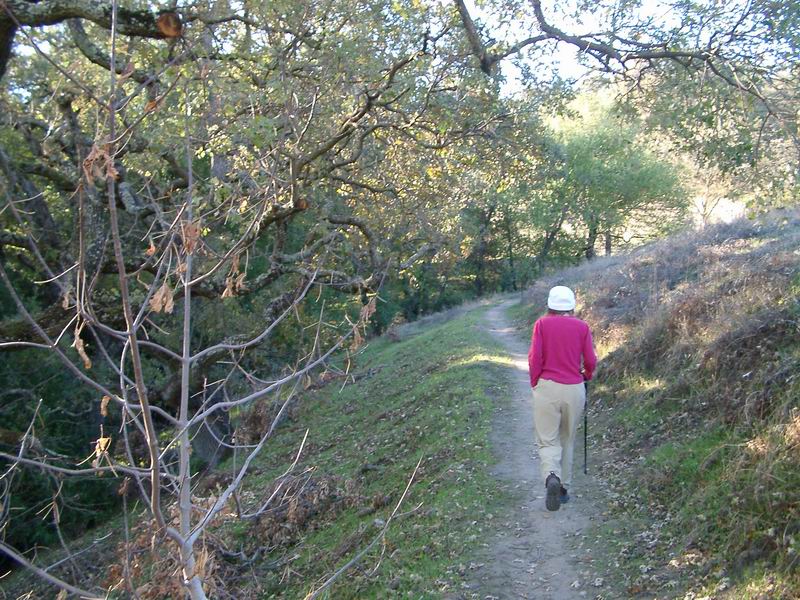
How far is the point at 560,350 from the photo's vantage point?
23.4 ft

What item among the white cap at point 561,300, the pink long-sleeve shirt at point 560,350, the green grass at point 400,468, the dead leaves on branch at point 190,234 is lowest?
the green grass at point 400,468

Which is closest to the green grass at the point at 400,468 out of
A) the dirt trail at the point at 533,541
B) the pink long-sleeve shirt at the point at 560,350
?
the dirt trail at the point at 533,541

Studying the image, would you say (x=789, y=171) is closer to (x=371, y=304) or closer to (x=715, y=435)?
(x=715, y=435)

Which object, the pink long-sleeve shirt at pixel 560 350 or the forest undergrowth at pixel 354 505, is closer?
the forest undergrowth at pixel 354 505

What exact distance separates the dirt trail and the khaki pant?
59 centimetres

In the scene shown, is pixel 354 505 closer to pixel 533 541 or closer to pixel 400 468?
pixel 400 468

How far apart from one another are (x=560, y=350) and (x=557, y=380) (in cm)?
30

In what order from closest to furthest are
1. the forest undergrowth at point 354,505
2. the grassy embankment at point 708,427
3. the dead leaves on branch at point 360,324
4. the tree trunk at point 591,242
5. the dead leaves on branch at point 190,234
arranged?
the dead leaves on branch at point 190,234 → the dead leaves on branch at point 360,324 → the grassy embankment at point 708,427 → the forest undergrowth at point 354,505 → the tree trunk at point 591,242

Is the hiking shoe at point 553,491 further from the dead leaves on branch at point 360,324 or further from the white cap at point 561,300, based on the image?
the dead leaves on branch at point 360,324

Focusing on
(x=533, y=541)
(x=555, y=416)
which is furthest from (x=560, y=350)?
(x=533, y=541)

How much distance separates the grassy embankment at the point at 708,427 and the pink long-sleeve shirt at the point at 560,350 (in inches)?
59.9

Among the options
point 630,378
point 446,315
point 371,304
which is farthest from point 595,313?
point 446,315

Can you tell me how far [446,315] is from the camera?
3844 cm

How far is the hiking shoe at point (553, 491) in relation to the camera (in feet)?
23.5
